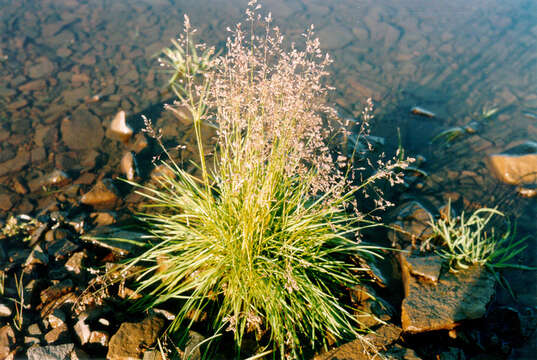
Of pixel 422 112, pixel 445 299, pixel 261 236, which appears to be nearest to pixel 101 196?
pixel 261 236

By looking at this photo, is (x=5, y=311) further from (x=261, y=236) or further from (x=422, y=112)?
(x=422, y=112)

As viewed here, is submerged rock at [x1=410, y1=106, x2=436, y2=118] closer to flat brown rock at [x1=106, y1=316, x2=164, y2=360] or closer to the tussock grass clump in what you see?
the tussock grass clump

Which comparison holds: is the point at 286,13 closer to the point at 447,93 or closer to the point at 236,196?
the point at 447,93

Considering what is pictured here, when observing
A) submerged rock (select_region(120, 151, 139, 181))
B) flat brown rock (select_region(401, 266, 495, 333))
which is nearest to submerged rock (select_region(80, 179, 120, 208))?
submerged rock (select_region(120, 151, 139, 181))

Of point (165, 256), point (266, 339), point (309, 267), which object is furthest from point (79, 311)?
point (309, 267)

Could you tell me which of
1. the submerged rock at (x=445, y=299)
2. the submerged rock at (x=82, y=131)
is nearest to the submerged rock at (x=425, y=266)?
the submerged rock at (x=445, y=299)

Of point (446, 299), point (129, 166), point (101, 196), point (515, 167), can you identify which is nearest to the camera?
point (446, 299)

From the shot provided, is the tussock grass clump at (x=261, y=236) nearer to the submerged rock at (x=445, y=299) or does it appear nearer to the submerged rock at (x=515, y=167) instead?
the submerged rock at (x=445, y=299)
